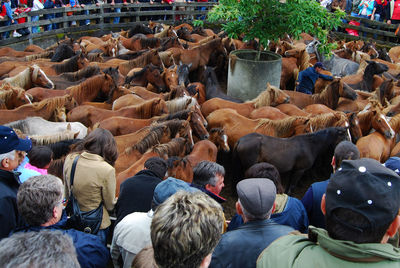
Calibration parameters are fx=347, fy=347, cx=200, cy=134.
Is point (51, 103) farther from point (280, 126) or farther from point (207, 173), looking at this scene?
point (207, 173)

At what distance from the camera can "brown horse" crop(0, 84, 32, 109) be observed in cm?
716

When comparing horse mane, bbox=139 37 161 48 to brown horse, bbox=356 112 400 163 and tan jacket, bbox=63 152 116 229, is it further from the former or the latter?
tan jacket, bbox=63 152 116 229

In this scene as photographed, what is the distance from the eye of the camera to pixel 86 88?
Answer: 27.0 feet

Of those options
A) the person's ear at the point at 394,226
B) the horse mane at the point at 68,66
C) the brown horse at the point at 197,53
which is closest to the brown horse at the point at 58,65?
the horse mane at the point at 68,66

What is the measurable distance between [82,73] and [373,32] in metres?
13.1

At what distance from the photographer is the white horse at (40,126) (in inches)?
244

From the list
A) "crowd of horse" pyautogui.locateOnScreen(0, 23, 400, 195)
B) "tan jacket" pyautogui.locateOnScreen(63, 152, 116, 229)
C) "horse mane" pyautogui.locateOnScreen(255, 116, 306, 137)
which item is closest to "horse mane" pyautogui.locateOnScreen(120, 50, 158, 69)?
"crowd of horse" pyautogui.locateOnScreen(0, 23, 400, 195)

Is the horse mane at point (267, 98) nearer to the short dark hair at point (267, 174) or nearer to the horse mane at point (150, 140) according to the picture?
the horse mane at point (150, 140)

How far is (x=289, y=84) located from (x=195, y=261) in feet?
34.1

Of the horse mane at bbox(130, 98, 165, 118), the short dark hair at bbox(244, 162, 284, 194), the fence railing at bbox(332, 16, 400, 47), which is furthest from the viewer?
the fence railing at bbox(332, 16, 400, 47)

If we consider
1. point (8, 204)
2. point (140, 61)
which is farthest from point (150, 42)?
point (8, 204)

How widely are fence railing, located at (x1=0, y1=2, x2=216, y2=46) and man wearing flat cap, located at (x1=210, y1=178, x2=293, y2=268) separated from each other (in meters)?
12.2

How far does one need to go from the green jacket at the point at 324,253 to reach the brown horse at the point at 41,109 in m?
6.15

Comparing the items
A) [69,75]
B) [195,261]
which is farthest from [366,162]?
[69,75]
